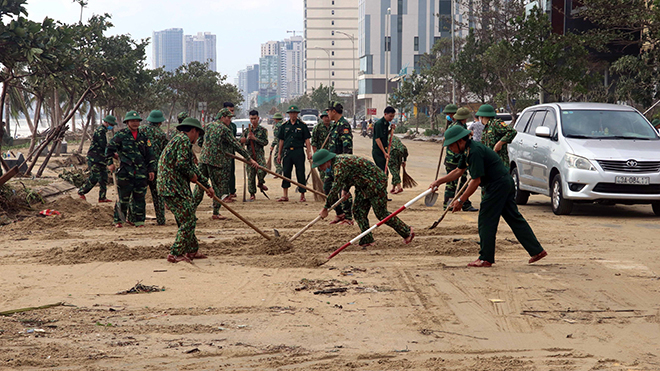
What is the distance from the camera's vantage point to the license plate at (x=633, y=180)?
10.5 metres

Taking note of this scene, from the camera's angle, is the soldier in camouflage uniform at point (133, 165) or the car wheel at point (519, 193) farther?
the car wheel at point (519, 193)

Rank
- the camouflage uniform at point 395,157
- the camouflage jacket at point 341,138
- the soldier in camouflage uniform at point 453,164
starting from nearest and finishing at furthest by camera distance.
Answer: the soldier in camouflage uniform at point 453,164 → the camouflage jacket at point 341,138 → the camouflage uniform at point 395,157

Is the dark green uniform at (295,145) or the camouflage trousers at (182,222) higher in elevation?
the dark green uniform at (295,145)

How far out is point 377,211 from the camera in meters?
8.66

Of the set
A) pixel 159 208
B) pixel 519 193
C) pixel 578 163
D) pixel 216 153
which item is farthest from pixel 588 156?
pixel 159 208

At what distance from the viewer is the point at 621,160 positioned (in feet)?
34.8

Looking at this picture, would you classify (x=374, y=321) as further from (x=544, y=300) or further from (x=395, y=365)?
(x=544, y=300)

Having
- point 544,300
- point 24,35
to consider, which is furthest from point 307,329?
point 24,35

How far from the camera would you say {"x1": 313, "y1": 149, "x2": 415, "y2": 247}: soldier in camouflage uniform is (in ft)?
27.6

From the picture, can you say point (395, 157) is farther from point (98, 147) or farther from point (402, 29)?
point (402, 29)

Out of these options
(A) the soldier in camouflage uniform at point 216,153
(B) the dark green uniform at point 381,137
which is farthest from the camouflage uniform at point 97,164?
(B) the dark green uniform at point 381,137

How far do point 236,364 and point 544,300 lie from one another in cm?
296

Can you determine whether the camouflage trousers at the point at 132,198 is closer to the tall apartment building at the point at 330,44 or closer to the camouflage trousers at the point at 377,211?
the camouflage trousers at the point at 377,211

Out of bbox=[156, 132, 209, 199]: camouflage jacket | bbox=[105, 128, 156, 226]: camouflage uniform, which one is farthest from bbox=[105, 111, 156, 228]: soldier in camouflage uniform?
bbox=[156, 132, 209, 199]: camouflage jacket
